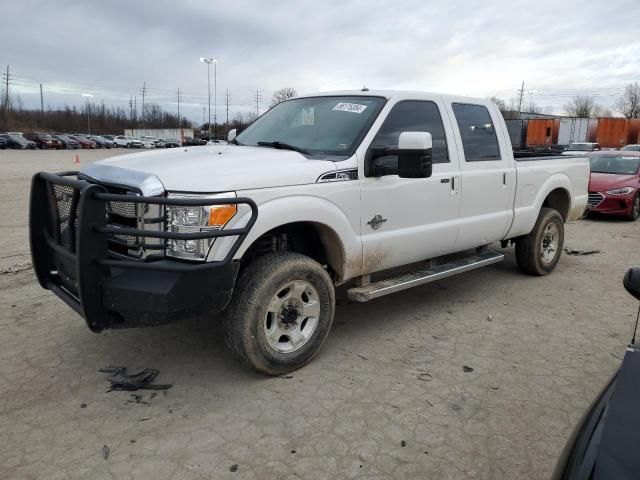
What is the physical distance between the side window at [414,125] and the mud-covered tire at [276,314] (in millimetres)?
1192

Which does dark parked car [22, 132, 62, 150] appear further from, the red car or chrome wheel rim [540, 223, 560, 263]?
chrome wheel rim [540, 223, 560, 263]

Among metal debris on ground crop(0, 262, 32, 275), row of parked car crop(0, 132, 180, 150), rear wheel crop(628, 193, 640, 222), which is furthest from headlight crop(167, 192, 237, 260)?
row of parked car crop(0, 132, 180, 150)

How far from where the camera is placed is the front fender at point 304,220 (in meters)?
3.25

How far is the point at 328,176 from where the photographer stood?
3.80 meters

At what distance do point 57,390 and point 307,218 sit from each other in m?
2.05

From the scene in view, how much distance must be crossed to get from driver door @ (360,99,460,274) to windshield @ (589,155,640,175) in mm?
9276

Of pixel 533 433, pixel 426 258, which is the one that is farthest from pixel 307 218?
pixel 533 433

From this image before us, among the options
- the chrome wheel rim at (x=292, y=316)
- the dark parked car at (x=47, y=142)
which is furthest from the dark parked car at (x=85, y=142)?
the chrome wheel rim at (x=292, y=316)

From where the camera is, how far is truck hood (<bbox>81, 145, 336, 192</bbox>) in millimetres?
3230

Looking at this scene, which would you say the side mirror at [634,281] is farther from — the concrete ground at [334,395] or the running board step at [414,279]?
the running board step at [414,279]

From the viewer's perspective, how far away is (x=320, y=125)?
14.5 ft

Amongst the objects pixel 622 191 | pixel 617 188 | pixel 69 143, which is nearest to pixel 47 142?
pixel 69 143

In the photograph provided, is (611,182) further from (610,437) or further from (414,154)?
(610,437)

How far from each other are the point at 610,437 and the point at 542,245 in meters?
5.26
